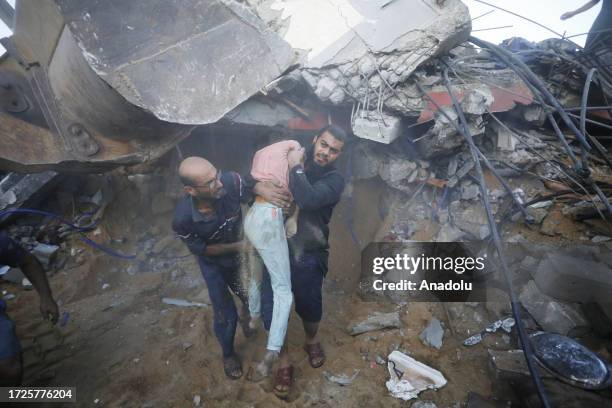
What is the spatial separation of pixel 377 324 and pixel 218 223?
2.16 metres

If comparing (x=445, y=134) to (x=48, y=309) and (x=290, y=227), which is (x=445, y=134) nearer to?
(x=290, y=227)

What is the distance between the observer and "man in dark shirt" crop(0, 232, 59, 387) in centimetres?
229

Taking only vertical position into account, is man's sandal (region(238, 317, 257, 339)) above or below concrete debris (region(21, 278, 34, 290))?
below

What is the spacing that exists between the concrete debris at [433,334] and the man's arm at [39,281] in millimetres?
3587

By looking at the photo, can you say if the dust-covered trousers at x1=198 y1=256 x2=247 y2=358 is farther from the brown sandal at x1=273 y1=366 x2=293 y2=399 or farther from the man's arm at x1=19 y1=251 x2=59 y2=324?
the man's arm at x1=19 y1=251 x2=59 y2=324

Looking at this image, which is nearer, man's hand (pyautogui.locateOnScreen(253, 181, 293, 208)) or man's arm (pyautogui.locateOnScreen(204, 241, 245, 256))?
man's hand (pyautogui.locateOnScreen(253, 181, 293, 208))

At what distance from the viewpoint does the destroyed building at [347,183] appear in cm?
142

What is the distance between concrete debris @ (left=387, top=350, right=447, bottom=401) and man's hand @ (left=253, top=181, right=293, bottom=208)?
1.94m

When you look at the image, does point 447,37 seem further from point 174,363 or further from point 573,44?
point 174,363

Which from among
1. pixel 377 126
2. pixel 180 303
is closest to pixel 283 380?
pixel 180 303

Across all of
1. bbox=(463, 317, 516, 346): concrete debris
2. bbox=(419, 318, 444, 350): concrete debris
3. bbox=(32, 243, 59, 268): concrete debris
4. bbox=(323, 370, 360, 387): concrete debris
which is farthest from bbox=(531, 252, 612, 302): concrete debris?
bbox=(32, 243, 59, 268): concrete debris

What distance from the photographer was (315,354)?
3.12 metres

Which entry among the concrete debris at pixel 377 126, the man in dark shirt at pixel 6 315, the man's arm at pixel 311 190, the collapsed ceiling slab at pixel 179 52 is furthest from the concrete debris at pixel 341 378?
the concrete debris at pixel 377 126

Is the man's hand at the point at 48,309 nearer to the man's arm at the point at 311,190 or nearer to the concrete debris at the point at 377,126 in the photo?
the man's arm at the point at 311,190
